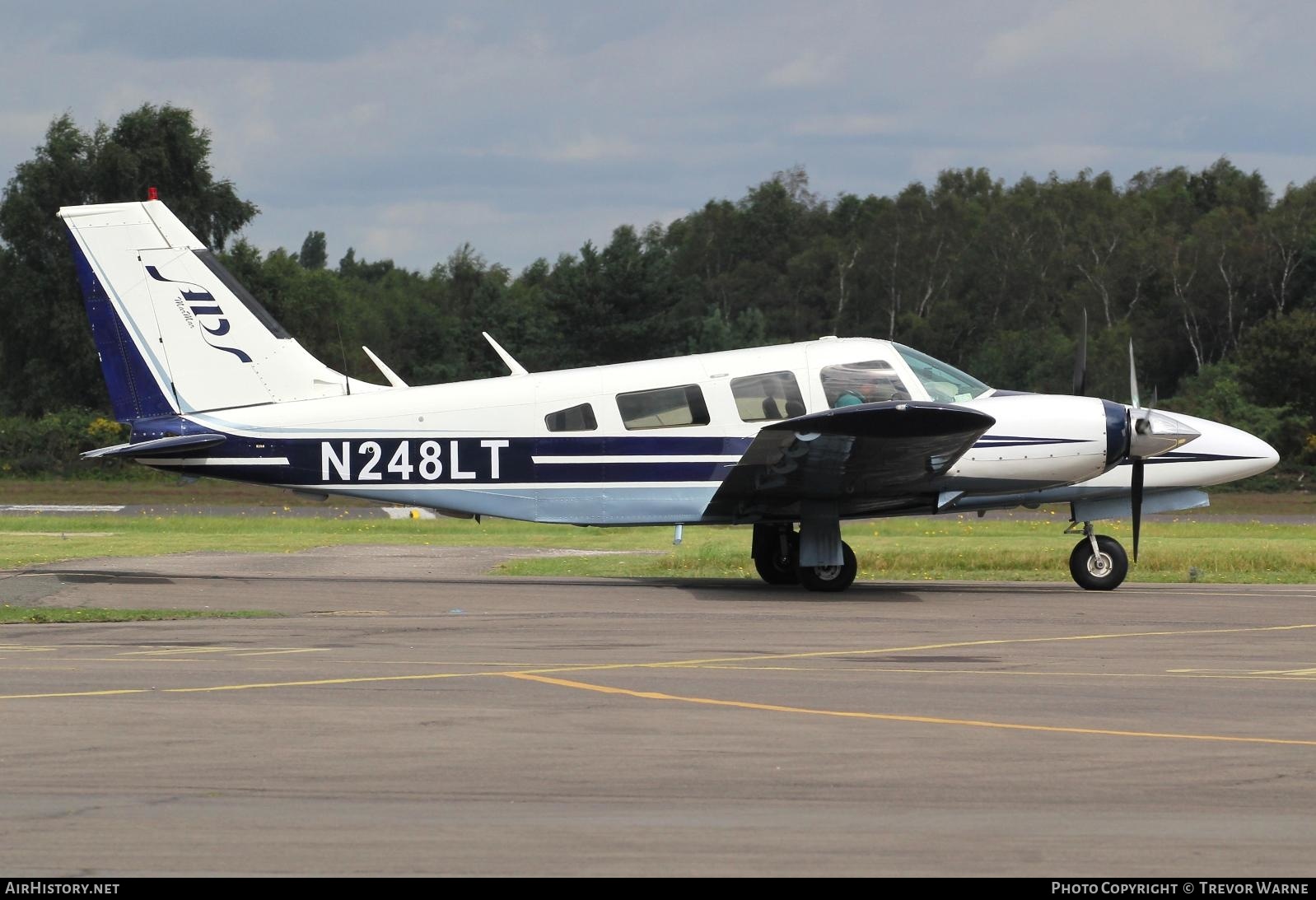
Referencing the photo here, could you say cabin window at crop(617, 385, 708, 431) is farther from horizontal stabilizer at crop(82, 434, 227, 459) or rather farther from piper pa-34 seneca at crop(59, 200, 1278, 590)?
horizontal stabilizer at crop(82, 434, 227, 459)

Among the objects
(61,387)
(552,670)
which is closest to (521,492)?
(552,670)

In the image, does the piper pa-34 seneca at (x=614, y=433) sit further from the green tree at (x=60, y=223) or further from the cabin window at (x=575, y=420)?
the green tree at (x=60, y=223)

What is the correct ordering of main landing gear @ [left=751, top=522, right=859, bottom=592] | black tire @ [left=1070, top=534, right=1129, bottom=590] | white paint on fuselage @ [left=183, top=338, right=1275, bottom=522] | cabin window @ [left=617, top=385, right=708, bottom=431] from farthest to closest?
1. main landing gear @ [left=751, top=522, right=859, bottom=592]
2. black tire @ [left=1070, top=534, right=1129, bottom=590]
3. cabin window @ [left=617, top=385, right=708, bottom=431]
4. white paint on fuselage @ [left=183, top=338, right=1275, bottom=522]

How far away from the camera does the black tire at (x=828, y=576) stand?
58.2 feet

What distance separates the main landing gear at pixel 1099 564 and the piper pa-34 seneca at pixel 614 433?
0.02 meters

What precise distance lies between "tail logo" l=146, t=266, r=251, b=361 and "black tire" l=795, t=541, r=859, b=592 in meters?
7.47

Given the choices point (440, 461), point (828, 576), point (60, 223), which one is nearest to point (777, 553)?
point (828, 576)

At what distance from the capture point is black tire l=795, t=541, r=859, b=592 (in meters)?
17.7

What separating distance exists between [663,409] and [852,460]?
2.52m

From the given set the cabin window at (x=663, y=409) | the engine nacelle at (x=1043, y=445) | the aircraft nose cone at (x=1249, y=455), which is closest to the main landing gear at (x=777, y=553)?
the cabin window at (x=663, y=409)

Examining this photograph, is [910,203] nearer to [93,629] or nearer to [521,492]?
[521,492]

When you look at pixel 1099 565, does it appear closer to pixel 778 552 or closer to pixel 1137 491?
pixel 1137 491

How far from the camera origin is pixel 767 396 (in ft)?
58.0

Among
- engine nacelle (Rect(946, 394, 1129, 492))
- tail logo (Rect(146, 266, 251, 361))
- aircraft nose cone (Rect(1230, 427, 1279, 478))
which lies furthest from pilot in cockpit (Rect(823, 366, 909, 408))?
tail logo (Rect(146, 266, 251, 361))
